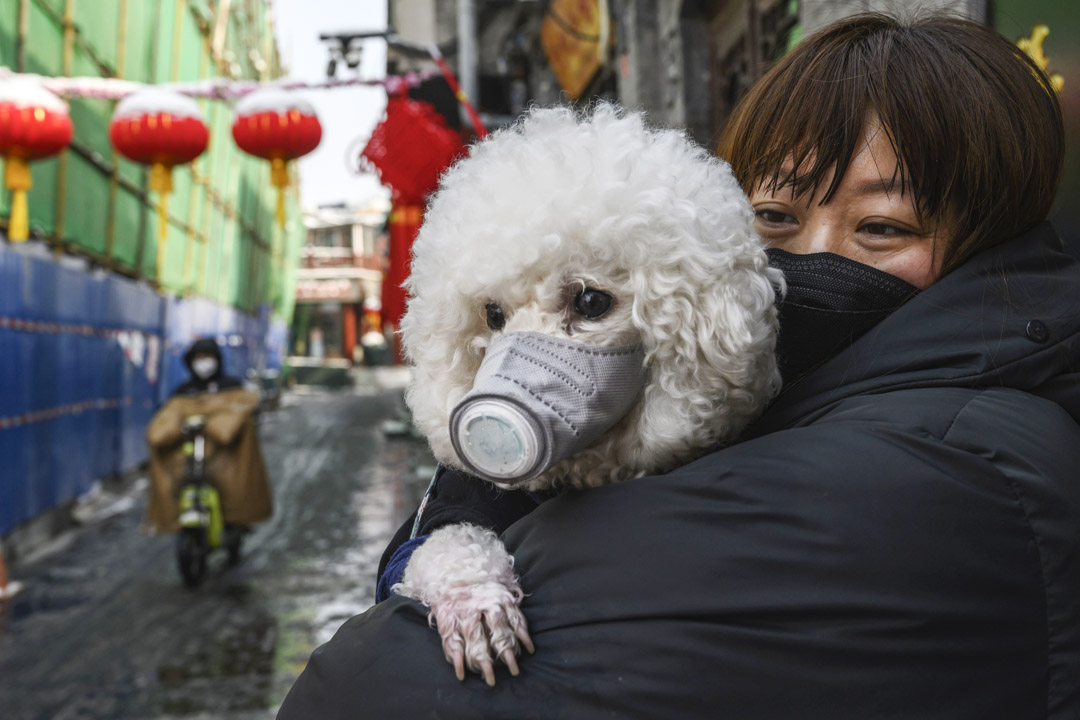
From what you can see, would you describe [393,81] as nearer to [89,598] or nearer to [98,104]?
[98,104]

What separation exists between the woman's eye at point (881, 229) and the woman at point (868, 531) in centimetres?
12

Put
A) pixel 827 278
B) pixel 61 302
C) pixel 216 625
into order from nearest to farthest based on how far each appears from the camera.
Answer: pixel 827 278, pixel 216 625, pixel 61 302

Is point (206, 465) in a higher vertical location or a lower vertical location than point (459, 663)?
lower

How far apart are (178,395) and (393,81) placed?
331 centimetres

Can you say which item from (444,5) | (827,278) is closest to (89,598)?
(827,278)

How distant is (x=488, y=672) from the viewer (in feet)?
3.47

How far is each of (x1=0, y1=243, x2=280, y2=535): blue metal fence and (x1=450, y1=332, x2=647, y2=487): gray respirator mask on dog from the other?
7615 millimetres

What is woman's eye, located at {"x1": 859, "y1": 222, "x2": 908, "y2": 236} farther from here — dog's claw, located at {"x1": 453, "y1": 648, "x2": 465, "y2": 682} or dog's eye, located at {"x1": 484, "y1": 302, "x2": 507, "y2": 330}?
dog's claw, located at {"x1": 453, "y1": 648, "x2": 465, "y2": 682}

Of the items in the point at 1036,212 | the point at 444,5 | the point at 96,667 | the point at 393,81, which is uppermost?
the point at 444,5

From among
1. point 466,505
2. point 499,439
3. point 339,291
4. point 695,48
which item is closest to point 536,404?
point 499,439

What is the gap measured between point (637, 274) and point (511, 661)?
1.63 ft

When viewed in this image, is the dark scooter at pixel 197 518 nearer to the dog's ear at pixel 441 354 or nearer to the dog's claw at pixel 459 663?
the dog's ear at pixel 441 354

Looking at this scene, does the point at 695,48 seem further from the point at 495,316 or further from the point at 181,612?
the point at 495,316

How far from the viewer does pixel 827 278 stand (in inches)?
52.2
